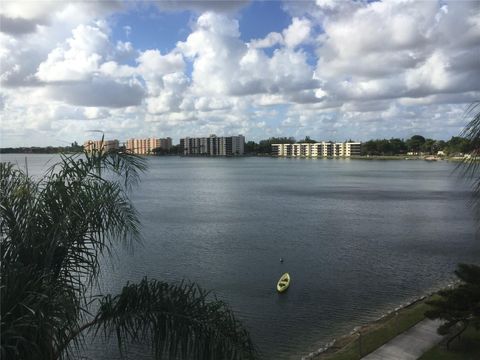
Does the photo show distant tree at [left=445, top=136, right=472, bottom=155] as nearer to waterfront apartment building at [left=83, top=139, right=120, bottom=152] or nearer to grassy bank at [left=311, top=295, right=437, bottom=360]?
waterfront apartment building at [left=83, top=139, right=120, bottom=152]

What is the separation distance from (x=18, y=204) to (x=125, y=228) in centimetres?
180

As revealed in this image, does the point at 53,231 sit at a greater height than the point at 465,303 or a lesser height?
greater

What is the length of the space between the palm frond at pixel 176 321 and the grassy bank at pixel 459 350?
515 inches

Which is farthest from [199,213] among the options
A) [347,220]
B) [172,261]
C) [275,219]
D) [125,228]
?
[125,228]

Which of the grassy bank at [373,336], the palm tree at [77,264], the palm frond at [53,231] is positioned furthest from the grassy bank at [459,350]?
the palm frond at [53,231]

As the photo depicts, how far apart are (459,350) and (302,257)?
22.4 metres

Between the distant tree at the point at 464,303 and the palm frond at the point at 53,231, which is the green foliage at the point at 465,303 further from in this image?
the palm frond at the point at 53,231

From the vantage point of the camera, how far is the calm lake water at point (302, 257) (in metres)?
26.7

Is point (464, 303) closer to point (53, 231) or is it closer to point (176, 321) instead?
point (176, 321)

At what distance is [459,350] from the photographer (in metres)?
18.3

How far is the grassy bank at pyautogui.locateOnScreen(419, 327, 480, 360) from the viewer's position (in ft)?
58.2

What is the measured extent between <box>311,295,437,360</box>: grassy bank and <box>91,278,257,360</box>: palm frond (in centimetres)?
1232

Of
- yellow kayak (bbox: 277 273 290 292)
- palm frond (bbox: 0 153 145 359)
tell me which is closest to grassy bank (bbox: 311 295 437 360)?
yellow kayak (bbox: 277 273 290 292)

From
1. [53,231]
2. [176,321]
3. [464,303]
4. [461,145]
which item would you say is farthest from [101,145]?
[464,303]
